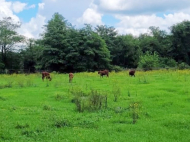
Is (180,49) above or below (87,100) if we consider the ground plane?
above

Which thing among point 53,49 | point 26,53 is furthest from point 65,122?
point 26,53

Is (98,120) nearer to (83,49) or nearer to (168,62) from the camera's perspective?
(83,49)

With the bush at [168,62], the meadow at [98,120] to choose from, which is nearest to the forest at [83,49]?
the bush at [168,62]

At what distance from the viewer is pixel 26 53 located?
51.6 meters

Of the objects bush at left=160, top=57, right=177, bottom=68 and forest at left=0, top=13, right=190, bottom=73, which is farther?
bush at left=160, top=57, right=177, bottom=68

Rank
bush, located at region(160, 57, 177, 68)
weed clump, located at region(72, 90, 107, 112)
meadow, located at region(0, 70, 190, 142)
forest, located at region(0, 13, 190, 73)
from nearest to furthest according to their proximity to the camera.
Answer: meadow, located at region(0, 70, 190, 142), weed clump, located at region(72, 90, 107, 112), forest, located at region(0, 13, 190, 73), bush, located at region(160, 57, 177, 68)

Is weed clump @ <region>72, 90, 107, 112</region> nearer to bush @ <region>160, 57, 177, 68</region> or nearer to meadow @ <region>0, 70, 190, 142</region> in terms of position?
meadow @ <region>0, 70, 190, 142</region>

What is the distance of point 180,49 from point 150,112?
152 feet

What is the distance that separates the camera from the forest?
143 feet

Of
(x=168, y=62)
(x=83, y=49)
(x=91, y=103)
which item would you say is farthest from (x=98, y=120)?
(x=168, y=62)

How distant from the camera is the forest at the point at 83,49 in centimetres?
4366

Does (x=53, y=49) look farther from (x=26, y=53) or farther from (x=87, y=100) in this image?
(x=87, y=100)

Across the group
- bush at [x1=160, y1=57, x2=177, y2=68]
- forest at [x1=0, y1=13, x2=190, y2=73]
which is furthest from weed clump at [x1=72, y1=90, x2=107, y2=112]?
bush at [x1=160, y1=57, x2=177, y2=68]

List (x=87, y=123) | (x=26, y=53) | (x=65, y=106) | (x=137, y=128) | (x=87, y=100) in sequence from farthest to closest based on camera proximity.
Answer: (x=26, y=53)
(x=65, y=106)
(x=87, y=100)
(x=87, y=123)
(x=137, y=128)
